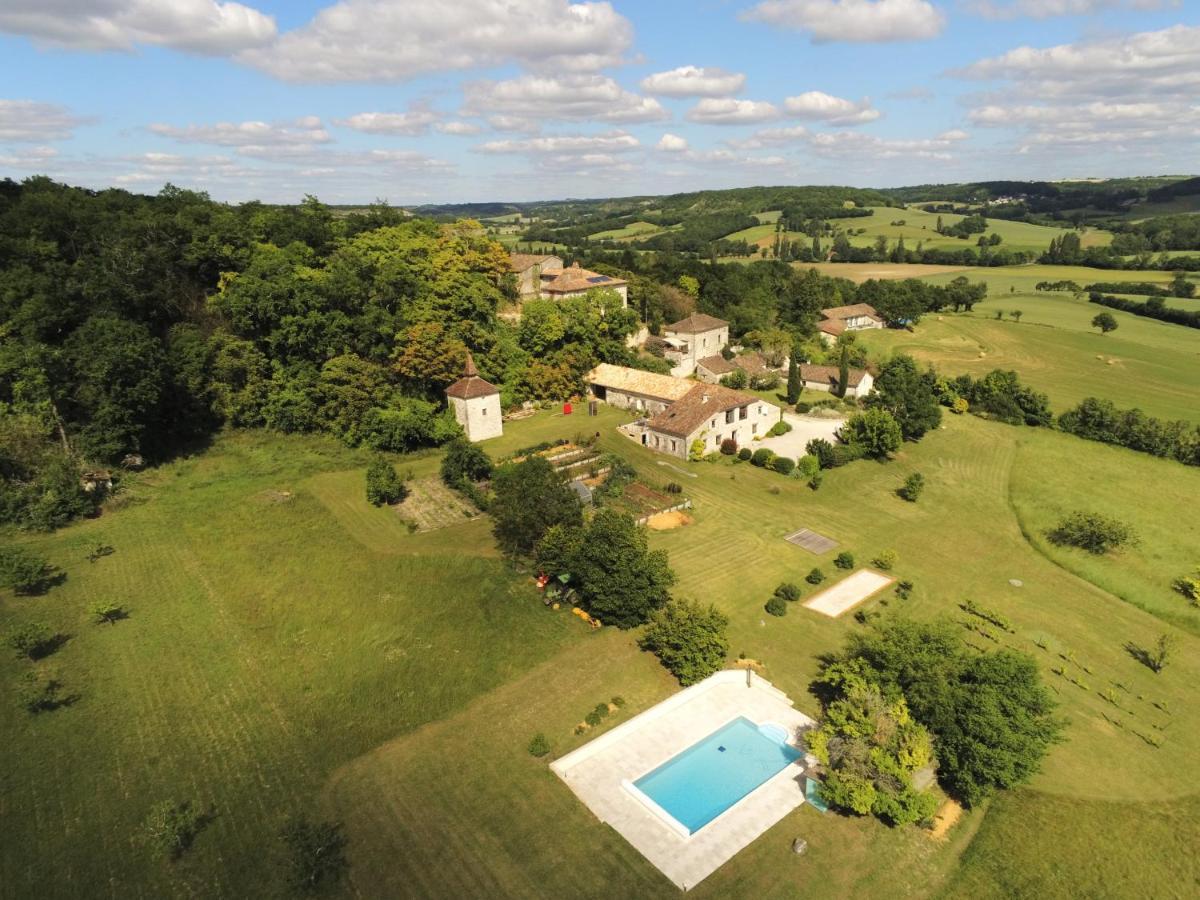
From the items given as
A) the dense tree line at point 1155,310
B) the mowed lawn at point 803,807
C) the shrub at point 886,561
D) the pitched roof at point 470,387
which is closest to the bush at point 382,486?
the pitched roof at point 470,387

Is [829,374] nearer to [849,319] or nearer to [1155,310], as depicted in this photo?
[849,319]

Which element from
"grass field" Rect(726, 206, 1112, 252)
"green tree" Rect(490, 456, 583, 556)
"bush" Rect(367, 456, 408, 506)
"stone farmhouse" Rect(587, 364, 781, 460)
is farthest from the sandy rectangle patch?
"grass field" Rect(726, 206, 1112, 252)

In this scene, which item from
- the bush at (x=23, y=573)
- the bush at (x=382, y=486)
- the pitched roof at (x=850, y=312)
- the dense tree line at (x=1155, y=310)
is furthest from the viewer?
the pitched roof at (x=850, y=312)

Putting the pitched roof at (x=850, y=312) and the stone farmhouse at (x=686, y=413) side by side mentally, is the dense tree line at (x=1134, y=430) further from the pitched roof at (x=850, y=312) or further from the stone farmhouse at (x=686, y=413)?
the pitched roof at (x=850, y=312)

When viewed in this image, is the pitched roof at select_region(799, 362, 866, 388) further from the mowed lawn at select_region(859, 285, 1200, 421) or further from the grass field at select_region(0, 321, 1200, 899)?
the grass field at select_region(0, 321, 1200, 899)

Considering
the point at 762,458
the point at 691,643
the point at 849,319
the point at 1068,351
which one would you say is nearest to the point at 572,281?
the point at 762,458

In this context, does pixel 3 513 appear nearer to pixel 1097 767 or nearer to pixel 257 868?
pixel 257 868
